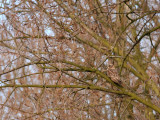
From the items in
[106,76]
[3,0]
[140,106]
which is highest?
[3,0]

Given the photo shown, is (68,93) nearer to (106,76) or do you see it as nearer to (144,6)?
(106,76)

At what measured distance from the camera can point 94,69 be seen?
4031 mm

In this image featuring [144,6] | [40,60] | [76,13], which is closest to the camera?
[40,60]

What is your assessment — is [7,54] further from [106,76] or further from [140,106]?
[140,106]

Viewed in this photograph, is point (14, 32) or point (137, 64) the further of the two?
point (137, 64)

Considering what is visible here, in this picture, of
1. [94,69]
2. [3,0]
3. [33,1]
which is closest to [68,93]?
[94,69]

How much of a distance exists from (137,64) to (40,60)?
7.71 ft

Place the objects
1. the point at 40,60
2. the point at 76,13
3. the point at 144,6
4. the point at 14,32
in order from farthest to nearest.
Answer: the point at 144,6, the point at 76,13, the point at 14,32, the point at 40,60

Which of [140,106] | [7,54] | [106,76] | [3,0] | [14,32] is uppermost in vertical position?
[3,0]

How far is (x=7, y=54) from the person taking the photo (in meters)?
4.32

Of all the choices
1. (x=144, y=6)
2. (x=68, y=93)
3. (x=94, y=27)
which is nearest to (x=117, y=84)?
(x=68, y=93)

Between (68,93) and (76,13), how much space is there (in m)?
1.30

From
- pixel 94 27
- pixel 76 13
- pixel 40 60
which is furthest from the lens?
pixel 94 27

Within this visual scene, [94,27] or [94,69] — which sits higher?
[94,27]
